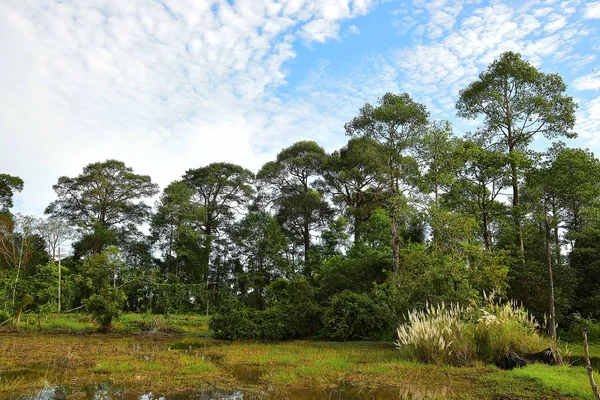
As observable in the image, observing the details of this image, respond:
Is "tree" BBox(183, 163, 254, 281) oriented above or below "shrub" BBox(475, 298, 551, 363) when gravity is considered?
above

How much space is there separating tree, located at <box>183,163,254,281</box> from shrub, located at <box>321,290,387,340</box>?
62.0ft

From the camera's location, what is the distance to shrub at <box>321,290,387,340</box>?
15.6m

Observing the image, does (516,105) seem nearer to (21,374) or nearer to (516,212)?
(516,212)

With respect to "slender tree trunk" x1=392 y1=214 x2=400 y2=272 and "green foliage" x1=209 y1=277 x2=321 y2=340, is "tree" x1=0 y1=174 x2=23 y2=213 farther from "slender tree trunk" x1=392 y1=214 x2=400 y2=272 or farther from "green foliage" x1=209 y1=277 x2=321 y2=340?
"slender tree trunk" x1=392 y1=214 x2=400 y2=272

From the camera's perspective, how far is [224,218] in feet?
111

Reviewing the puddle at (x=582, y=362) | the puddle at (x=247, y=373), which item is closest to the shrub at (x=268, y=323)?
the puddle at (x=247, y=373)

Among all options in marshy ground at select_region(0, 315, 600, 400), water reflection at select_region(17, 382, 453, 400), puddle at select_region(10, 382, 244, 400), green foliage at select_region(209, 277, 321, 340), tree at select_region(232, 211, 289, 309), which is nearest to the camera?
puddle at select_region(10, 382, 244, 400)

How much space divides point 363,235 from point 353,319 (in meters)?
10.8

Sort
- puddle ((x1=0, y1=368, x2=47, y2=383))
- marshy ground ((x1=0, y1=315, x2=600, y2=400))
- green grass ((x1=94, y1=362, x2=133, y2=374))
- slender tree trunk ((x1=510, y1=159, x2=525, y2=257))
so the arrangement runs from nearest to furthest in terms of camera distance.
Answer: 1. marshy ground ((x1=0, y1=315, x2=600, y2=400))
2. puddle ((x1=0, y1=368, x2=47, y2=383))
3. green grass ((x1=94, y1=362, x2=133, y2=374))
4. slender tree trunk ((x1=510, y1=159, x2=525, y2=257))

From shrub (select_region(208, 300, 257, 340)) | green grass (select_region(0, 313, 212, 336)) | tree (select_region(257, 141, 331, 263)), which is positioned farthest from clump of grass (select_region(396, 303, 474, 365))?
tree (select_region(257, 141, 331, 263))

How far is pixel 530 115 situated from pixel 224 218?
23205mm

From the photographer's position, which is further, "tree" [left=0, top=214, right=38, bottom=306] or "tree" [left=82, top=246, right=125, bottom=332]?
"tree" [left=0, top=214, right=38, bottom=306]

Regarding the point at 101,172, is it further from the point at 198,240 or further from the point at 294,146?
the point at 294,146

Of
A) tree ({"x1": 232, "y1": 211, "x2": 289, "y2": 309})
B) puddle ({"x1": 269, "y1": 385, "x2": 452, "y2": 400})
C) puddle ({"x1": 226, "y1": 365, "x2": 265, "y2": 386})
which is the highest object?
tree ({"x1": 232, "y1": 211, "x2": 289, "y2": 309})
